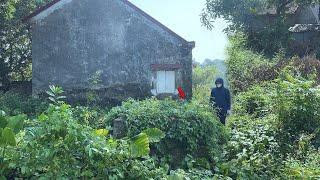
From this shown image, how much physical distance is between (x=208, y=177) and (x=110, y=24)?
32.7 feet

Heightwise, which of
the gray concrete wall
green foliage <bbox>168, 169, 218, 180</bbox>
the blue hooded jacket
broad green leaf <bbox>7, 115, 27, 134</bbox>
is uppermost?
the gray concrete wall

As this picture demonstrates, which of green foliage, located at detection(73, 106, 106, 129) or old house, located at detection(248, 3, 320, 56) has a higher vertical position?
old house, located at detection(248, 3, 320, 56)

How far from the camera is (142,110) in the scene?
26.1 feet

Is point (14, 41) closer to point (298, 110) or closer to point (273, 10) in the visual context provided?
point (273, 10)

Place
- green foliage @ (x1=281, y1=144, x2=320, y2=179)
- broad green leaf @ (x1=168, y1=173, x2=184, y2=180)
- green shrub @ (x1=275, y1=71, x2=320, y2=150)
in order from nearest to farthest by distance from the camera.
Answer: broad green leaf @ (x1=168, y1=173, x2=184, y2=180)
green foliage @ (x1=281, y1=144, x2=320, y2=179)
green shrub @ (x1=275, y1=71, x2=320, y2=150)

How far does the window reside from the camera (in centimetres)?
1544

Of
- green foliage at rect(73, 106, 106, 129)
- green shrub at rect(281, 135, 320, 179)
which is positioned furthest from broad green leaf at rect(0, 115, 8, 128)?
green shrub at rect(281, 135, 320, 179)

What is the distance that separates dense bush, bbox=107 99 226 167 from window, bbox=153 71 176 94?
700cm

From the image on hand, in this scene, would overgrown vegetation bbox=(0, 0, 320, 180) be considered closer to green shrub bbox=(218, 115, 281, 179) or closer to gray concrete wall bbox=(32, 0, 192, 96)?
green shrub bbox=(218, 115, 281, 179)

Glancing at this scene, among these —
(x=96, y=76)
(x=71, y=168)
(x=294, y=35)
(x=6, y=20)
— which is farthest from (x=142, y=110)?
(x=294, y=35)

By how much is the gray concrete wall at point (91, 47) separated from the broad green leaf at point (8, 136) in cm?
1017

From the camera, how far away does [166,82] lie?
15453 millimetres

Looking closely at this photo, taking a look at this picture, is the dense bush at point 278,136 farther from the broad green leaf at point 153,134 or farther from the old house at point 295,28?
the old house at point 295,28

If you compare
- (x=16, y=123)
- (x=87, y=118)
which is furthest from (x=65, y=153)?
(x=87, y=118)
